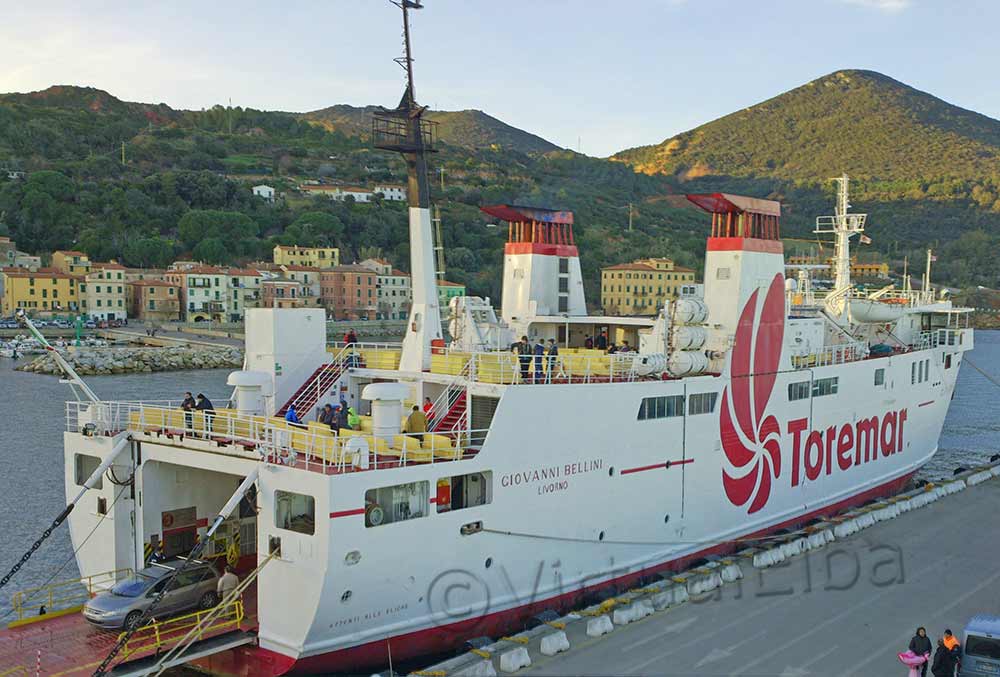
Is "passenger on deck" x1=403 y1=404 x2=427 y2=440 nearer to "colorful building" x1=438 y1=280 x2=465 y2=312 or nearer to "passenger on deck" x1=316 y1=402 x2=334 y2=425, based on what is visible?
"passenger on deck" x1=316 y1=402 x2=334 y2=425

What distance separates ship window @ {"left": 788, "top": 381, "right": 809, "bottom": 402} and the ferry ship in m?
0.05

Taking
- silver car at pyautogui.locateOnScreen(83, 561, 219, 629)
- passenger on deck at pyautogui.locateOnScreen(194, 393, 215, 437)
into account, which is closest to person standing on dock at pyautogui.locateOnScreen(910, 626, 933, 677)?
silver car at pyautogui.locateOnScreen(83, 561, 219, 629)

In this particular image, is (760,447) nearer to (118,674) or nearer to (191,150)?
(118,674)

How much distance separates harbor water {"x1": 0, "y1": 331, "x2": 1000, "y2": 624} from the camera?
2294 centimetres

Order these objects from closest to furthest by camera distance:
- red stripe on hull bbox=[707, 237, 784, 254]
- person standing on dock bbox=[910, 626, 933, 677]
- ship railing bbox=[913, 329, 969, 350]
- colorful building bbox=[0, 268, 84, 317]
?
person standing on dock bbox=[910, 626, 933, 677]
red stripe on hull bbox=[707, 237, 784, 254]
ship railing bbox=[913, 329, 969, 350]
colorful building bbox=[0, 268, 84, 317]

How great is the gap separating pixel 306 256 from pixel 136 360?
40951 mm

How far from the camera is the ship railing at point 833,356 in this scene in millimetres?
21438

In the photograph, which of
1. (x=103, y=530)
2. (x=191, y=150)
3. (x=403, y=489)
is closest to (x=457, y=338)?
(x=403, y=489)

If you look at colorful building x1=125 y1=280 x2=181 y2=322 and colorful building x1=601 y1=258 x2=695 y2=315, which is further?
colorful building x1=125 y1=280 x2=181 y2=322

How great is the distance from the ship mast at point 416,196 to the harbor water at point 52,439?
5496 millimetres

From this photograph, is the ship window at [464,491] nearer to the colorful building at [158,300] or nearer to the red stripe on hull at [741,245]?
the red stripe on hull at [741,245]

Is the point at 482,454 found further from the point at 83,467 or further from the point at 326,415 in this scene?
the point at 83,467

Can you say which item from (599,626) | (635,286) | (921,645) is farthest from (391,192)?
(921,645)

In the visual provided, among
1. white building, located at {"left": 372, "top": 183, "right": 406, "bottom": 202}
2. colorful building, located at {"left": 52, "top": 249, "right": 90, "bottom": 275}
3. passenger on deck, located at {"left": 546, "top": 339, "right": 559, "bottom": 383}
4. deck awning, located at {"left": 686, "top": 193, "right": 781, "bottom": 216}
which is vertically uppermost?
white building, located at {"left": 372, "top": 183, "right": 406, "bottom": 202}
